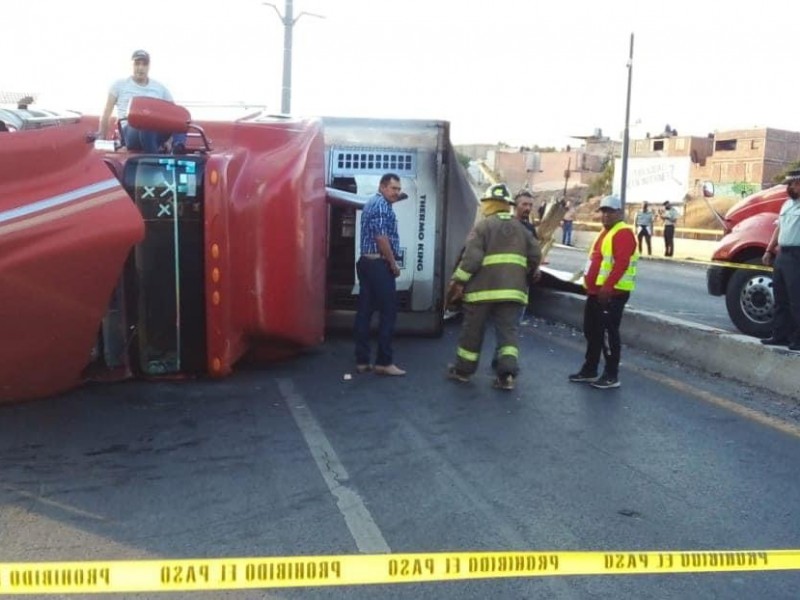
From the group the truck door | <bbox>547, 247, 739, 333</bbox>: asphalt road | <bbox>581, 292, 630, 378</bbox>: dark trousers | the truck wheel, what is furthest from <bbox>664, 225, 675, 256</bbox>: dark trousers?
the truck door

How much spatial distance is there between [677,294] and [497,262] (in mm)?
9182

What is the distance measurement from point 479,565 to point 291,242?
408 centimetres

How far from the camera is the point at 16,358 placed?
561 cm

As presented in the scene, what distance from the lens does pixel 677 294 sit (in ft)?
50.5

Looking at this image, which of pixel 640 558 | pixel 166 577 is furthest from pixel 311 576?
pixel 640 558

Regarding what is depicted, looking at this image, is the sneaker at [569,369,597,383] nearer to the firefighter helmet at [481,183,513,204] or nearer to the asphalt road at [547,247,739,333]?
the firefighter helmet at [481,183,513,204]

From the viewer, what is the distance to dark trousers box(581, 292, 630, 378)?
23.6 feet

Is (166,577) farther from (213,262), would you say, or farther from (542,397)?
(542,397)

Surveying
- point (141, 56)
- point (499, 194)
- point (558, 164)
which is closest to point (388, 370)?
point (499, 194)

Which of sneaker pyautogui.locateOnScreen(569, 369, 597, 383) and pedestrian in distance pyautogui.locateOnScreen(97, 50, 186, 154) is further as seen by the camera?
pedestrian in distance pyautogui.locateOnScreen(97, 50, 186, 154)

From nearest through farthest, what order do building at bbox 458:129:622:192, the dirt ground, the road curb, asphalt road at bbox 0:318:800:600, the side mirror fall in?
asphalt road at bbox 0:318:800:600 < the side mirror < the road curb < the dirt ground < building at bbox 458:129:622:192

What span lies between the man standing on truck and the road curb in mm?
232

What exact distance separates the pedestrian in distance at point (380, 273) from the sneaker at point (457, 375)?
1.39 feet

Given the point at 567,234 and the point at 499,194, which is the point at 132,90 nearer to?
the point at 499,194
